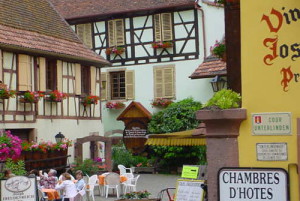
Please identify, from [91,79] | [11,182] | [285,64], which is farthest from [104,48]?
[285,64]

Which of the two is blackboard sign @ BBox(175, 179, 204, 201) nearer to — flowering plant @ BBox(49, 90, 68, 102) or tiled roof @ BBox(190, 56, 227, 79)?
flowering plant @ BBox(49, 90, 68, 102)

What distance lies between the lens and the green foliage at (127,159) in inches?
1007

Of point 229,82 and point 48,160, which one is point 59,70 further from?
point 229,82

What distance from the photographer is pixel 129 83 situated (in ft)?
94.2

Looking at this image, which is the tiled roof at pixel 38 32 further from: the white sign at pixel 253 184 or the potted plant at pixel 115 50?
the white sign at pixel 253 184

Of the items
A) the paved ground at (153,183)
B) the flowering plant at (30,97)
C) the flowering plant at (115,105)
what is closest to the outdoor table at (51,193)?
the paved ground at (153,183)

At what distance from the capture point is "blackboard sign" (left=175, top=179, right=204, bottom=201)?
9.99m

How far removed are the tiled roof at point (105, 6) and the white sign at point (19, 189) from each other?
18.1 metres

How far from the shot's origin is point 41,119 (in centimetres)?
→ 2180

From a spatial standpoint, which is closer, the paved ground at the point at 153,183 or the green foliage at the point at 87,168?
the paved ground at the point at 153,183

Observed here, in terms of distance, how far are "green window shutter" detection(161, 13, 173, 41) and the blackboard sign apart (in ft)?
57.6

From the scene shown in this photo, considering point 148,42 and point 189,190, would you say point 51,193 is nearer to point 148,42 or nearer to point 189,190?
point 189,190

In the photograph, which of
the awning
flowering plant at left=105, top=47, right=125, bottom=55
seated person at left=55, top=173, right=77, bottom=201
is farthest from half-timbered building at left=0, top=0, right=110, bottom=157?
the awning

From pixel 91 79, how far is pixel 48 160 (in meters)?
6.04
